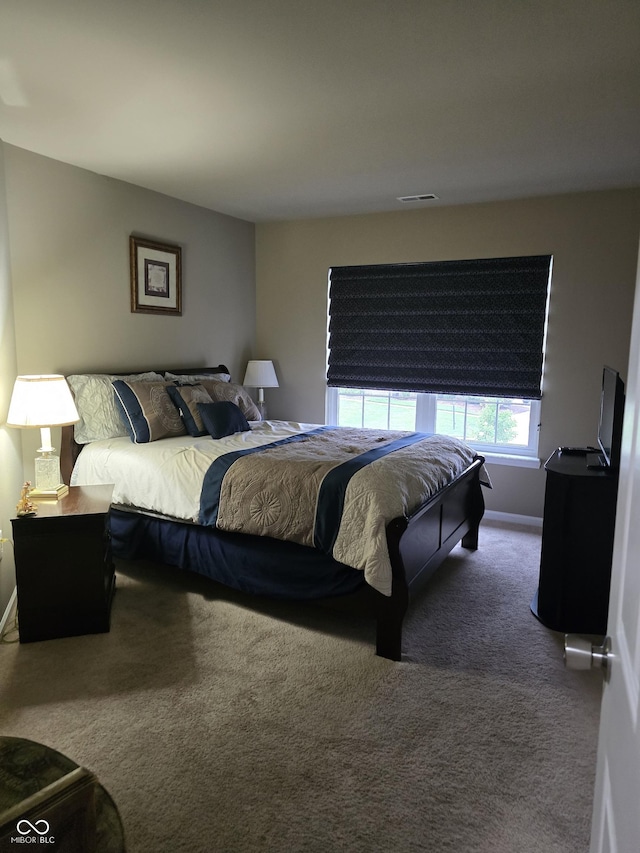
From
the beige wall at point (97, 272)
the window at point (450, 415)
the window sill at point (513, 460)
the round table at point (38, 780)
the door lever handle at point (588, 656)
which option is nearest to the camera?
the door lever handle at point (588, 656)

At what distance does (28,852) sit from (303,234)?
16.3 ft

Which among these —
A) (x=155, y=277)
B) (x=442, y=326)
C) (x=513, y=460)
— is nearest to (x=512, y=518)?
(x=513, y=460)

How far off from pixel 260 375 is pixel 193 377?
3.08 ft

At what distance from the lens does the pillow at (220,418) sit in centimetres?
377

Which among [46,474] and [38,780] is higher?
[46,474]

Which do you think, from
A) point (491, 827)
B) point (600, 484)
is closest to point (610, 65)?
point (600, 484)

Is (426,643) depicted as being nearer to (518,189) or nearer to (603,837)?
(603,837)

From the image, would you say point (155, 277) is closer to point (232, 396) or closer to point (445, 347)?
point (232, 396)

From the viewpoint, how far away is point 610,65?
2240 mm

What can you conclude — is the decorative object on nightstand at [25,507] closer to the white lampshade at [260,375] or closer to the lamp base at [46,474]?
the lamp base at [46,474]

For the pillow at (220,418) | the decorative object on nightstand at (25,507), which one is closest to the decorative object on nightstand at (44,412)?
the decorative object on nightstand at (25,507)

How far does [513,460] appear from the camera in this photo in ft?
15.1

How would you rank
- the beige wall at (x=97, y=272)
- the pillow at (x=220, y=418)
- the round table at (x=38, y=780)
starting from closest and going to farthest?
the round table at (x=38, y=780), the beige wall at (x=97, y=272), the pillow at (x=220, y=418)

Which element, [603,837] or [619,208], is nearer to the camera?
[603,837]
